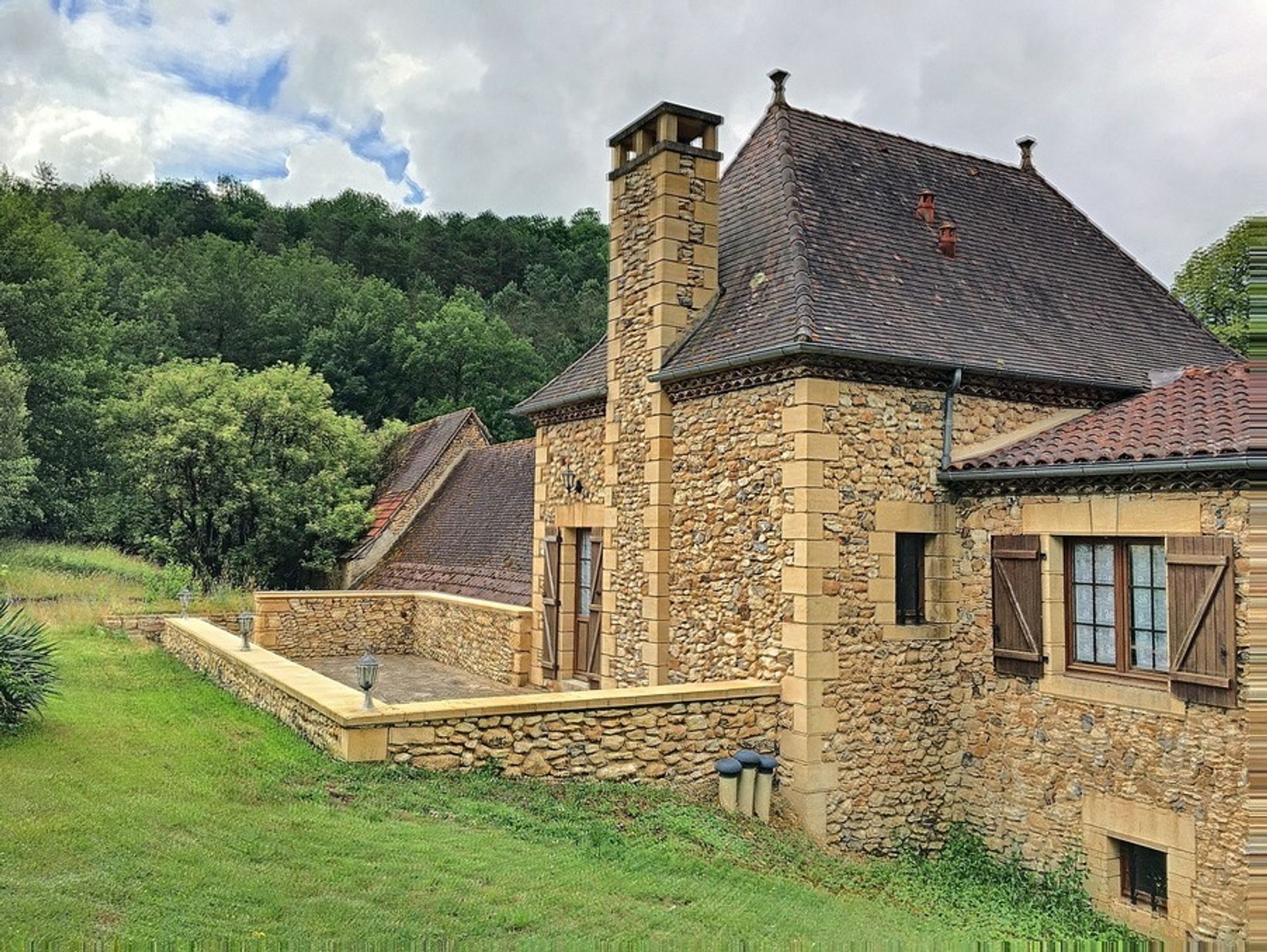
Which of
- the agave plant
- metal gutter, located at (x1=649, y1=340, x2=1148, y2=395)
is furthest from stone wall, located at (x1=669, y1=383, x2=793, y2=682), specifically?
the agave plant

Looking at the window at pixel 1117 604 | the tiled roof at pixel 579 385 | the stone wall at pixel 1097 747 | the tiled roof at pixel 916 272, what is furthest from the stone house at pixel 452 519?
the window at pixel 1117 604

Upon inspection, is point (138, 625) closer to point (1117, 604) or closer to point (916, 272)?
point (916, 272)

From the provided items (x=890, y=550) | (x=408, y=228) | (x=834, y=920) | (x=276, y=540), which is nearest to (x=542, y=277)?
(x=408, y=228)

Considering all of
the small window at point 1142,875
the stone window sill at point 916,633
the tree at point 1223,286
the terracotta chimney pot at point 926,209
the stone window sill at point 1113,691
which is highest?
the tree at point 1223,286

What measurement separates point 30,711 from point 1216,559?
442 inches

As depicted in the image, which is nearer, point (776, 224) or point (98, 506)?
point (776, 224)

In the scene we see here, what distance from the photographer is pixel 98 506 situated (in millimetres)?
31828

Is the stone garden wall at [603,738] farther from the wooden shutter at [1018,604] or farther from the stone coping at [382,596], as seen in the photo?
the stone coping at [382,596]

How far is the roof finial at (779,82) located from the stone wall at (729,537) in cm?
495

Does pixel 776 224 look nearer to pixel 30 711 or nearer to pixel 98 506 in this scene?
pixel 30 711

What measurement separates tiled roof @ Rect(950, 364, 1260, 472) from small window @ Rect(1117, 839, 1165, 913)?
368cm

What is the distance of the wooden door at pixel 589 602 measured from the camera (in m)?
13.9

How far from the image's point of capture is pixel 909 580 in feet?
36.7

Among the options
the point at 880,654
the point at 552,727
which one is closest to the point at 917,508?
the point at 880,654
